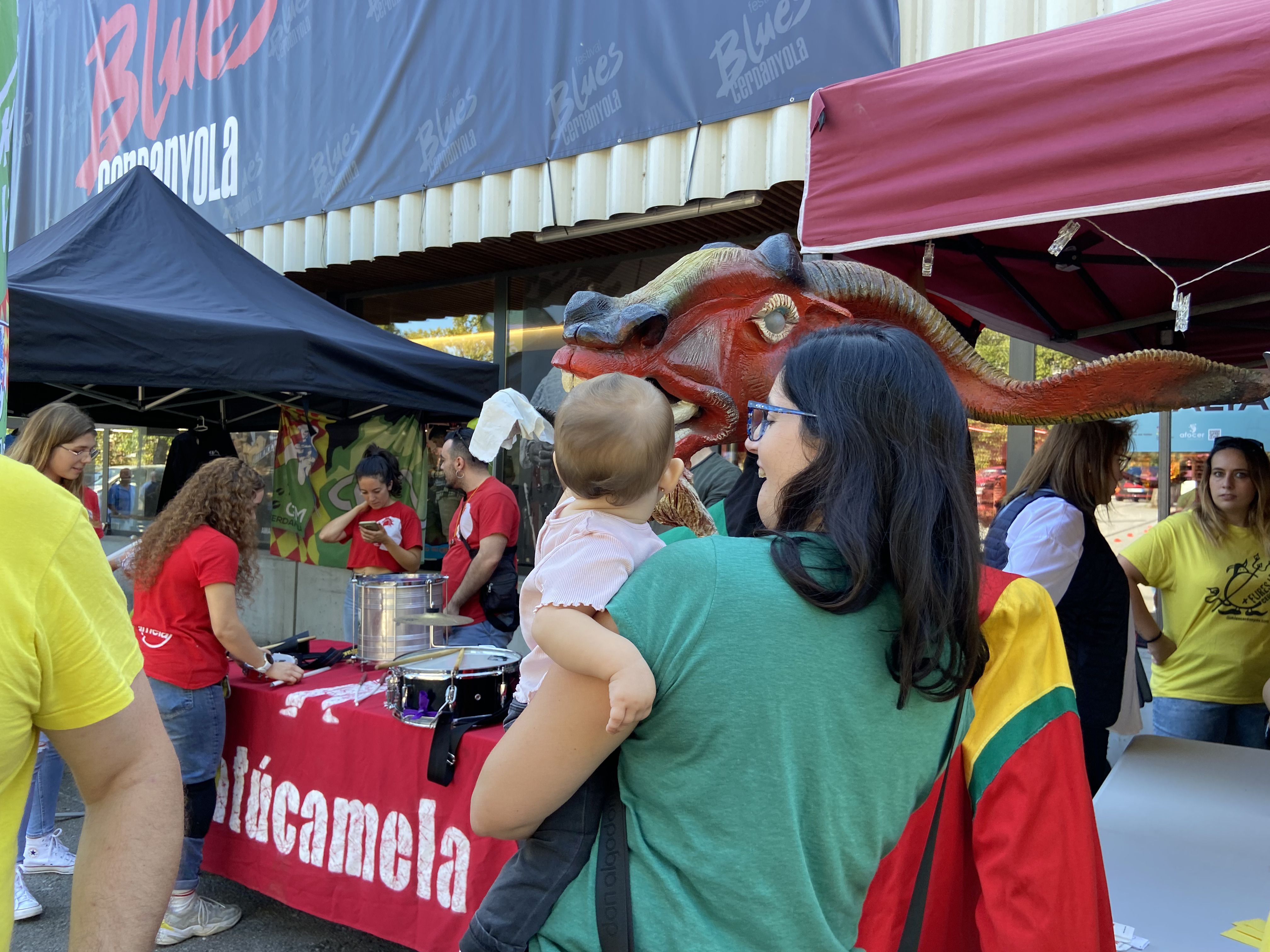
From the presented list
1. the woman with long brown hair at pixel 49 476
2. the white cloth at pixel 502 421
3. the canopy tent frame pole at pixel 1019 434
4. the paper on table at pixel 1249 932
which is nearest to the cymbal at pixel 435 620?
the white cloth at pixel 502 421

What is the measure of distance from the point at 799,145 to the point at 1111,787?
151 inches

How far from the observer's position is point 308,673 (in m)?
4.09

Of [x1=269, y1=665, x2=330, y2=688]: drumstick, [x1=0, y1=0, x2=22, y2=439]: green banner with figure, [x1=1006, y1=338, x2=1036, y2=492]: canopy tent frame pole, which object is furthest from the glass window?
[x1=0, y1=0, x2=22, y2=439]: green banner with figure

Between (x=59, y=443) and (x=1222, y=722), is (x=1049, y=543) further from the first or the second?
(x=59, y=443)

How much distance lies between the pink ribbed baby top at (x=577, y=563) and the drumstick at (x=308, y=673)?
2.59m

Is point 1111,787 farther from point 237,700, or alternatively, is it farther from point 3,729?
point 237,700

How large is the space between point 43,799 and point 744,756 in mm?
4507

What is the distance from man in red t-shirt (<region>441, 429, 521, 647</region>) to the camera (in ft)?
15.5

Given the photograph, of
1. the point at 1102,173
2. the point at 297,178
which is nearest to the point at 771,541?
the point at 1102,173

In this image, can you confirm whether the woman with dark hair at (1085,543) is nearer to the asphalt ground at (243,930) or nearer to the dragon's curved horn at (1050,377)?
the dragon's curved horn at (1050,377)

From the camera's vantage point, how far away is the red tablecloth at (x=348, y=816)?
10.1 ft

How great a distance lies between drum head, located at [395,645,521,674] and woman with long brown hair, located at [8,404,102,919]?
1.95 m

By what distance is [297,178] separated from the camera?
→ 8.16 metres

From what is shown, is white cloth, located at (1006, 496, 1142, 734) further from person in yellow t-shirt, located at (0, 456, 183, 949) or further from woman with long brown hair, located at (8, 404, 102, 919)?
woman with long brown hair, located at (8, 404, 102, 919)
